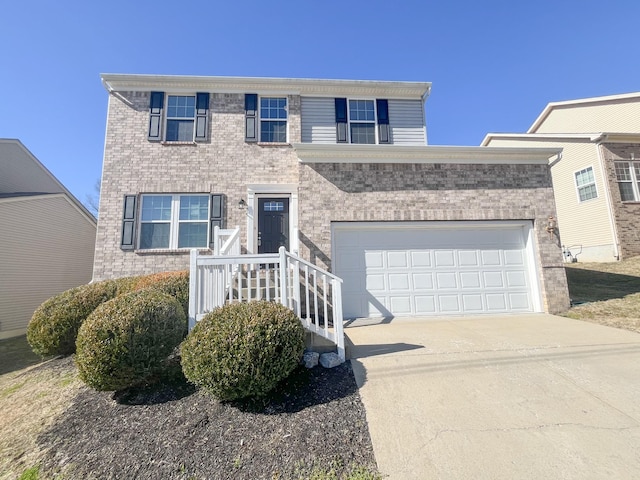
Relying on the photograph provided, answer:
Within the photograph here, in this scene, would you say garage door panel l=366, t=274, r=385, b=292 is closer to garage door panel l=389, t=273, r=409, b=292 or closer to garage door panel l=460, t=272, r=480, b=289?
garage door panel l=389, t=273, r=409, b=292

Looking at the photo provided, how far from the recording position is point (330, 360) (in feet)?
12.4

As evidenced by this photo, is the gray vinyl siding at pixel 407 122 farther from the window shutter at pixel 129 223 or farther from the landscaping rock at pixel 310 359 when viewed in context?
the window shutter at pixel 129 223

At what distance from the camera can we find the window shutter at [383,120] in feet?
30.1

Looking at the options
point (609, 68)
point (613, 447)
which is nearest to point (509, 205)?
point (613, 447)

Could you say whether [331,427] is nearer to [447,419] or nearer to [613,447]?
[447,419]

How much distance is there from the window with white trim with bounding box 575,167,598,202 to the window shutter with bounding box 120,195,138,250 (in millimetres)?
17940

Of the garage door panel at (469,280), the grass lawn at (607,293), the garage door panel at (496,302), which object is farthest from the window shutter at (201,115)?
the grass lawn at (607,293)

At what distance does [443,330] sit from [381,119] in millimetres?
6801

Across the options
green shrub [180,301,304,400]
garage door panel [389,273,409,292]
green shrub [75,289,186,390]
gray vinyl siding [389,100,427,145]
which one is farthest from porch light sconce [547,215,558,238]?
green shrub [75,289,186,390]

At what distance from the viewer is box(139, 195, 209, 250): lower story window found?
8.16m

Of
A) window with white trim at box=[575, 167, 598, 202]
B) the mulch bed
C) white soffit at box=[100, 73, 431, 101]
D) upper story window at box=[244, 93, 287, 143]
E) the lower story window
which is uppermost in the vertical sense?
white soffit at box=[100, 73, 431, 101]

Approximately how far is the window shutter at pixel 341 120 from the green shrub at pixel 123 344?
731cm

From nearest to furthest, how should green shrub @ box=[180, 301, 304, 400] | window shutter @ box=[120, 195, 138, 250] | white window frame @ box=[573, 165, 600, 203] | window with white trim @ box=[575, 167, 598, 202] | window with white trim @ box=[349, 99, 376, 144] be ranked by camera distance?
1. green shrub @ box=[180, 301, 304, 400]
2. window shutter @ box=[120, 195, 138, 250]
3. window with white trim @ box=[349, 99, 376, 144]
4. white window frame @ box=[573, 165, 600, 203]
5. window with white trim @ box=[575, 167, 598, 202]

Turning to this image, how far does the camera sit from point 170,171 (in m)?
8.40
